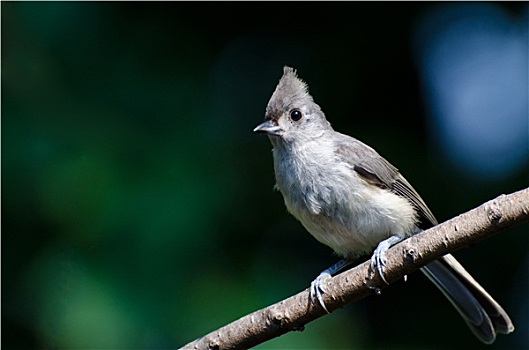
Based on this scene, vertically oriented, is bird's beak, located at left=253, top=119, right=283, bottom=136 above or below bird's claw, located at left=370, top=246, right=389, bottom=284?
above

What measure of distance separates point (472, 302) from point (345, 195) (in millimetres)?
671

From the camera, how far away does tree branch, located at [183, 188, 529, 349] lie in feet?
7.10

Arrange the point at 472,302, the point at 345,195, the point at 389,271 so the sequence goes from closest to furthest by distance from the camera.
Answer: the point at 389,271 → the point at 345,195 → the point at 472,302

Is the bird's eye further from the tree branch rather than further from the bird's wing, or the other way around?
the tree branch

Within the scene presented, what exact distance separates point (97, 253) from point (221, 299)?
59 centimetres

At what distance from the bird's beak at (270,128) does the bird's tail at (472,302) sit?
2.74 feet

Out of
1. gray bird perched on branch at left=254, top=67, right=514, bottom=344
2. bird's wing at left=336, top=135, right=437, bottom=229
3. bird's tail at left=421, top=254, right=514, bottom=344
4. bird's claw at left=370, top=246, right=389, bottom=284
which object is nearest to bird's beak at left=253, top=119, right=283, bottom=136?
gray bird perched on branch at left=254, top=67, right=514, bottom=344

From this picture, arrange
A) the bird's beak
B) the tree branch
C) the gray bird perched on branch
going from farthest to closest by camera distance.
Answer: the bird's beak → the gray bird perched on branch → the tree branch

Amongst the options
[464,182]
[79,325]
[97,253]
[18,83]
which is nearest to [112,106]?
[18,83]

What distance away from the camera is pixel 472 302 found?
3277 millimetres

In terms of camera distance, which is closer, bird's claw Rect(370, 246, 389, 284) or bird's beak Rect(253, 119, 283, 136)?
bird's claw Rect(370, 246, 389, 284)

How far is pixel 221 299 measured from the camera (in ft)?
12.1

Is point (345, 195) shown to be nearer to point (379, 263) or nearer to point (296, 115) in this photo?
point (296, 115)

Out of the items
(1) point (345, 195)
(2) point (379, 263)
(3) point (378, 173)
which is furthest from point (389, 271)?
(3) point (378, 173)
